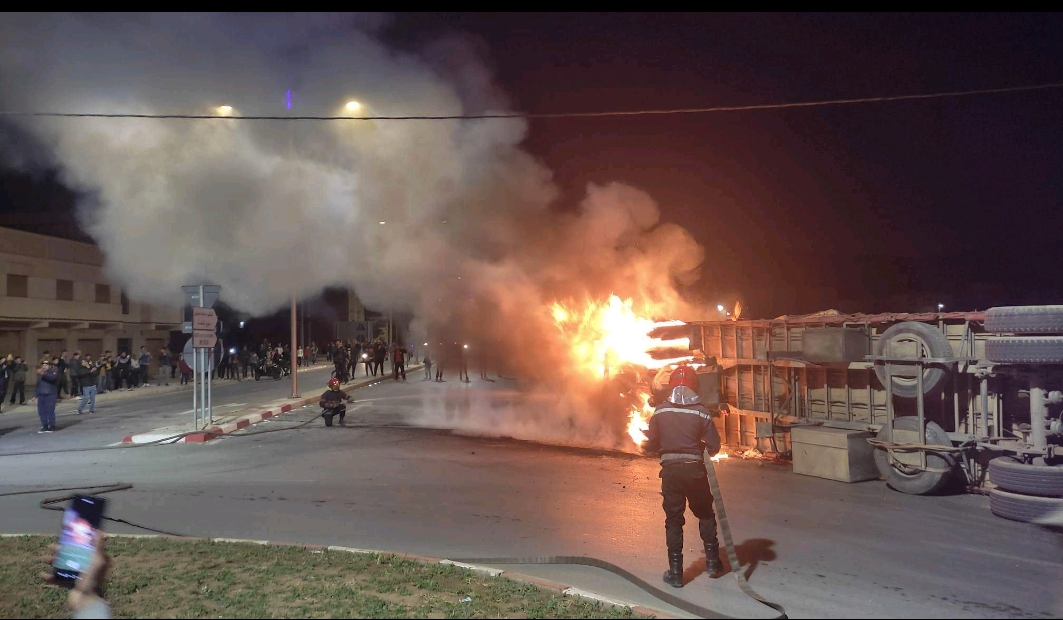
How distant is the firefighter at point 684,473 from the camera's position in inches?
193

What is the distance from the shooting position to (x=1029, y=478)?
664 cm

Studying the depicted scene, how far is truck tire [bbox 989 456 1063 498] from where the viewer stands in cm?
655

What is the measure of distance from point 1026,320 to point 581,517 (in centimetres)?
497

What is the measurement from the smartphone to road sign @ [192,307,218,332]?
9422 millimetres

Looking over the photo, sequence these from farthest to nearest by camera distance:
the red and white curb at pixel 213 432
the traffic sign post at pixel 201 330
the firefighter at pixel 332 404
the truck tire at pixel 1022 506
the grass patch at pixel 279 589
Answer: the firefighter at pixel 332 404
the traffic sign post at pixel 201 330
the red and white curb at pixel 213 432
the truck tire at pixel 1022 506
the grass patch at pixel 279 589

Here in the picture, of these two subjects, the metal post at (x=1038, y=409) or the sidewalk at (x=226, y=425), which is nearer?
the metal post at (x=1038, y=409)

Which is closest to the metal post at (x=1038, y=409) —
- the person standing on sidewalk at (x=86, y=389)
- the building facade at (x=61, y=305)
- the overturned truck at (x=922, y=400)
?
the overturned truck at (x=922, y=400)

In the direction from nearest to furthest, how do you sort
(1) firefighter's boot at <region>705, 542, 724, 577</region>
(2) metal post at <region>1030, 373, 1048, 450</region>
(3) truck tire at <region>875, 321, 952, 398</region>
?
1. (1) firefighter's boot at <region>705, 542, 724, 577</region>
2. (2) metal post at <region>1030, 373, 1048, 450</region>
3. (3) truck tire at <region>875, 321, 952, 398</region>

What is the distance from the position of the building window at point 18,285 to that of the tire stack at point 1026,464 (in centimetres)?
A: 2981

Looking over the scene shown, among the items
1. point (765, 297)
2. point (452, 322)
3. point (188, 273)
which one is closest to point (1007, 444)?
point (452, 322)

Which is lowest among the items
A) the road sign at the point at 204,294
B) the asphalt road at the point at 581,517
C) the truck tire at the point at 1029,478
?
the asphalt road at the point at 581,517

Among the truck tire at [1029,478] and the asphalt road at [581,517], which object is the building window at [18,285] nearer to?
the asphalt road at [581,517]

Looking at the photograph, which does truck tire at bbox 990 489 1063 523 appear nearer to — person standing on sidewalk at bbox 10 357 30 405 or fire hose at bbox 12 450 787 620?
fire hose at bbox 12 450 787 620

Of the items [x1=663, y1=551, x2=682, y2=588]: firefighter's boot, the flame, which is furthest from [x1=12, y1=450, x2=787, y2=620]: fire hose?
the flame
